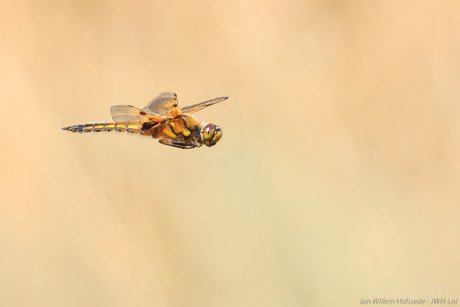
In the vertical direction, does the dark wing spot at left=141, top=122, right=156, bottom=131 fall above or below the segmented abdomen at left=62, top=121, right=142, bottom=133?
below

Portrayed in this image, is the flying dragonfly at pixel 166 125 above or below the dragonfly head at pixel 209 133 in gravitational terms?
above

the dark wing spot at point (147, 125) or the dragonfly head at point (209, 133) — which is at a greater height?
the dark wing spot at point (147, 125)

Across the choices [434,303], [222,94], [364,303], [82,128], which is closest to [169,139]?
[82,128]

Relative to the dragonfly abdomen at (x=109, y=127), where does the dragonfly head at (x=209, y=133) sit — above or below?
below

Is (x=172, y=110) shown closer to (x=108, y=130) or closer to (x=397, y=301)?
(x=108, y=130)

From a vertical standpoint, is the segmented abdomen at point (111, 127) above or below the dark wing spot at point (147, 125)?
above

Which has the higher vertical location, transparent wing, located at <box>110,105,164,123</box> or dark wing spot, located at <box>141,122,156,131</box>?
transparent wing, located at <box>110,105,164,123</box>
